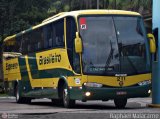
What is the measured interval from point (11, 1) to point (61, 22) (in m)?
23.4

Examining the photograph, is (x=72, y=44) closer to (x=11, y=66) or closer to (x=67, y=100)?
(x=67, y=100)

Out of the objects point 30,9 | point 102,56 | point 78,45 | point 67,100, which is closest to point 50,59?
point 67,100

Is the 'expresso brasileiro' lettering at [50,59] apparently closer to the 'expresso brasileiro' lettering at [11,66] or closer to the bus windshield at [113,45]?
the bus windshield at [113,45]

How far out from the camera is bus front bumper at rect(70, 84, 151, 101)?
17.9m

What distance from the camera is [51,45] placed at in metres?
21.1

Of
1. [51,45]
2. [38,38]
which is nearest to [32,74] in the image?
[38,38]

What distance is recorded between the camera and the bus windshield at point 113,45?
18.0m

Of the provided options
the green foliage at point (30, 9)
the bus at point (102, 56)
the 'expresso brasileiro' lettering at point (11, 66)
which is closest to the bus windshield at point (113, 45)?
the bus at point (102, 56)

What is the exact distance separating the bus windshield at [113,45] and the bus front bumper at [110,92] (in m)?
0.55

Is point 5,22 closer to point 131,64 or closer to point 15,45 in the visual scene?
point 15,45

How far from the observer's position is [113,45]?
18.2 m

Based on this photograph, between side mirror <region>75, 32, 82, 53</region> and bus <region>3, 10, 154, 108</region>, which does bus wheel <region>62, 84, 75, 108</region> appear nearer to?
bus <region>3, 10, 154, 108</region>

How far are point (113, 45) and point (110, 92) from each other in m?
1.64

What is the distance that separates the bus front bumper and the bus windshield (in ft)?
1.82
